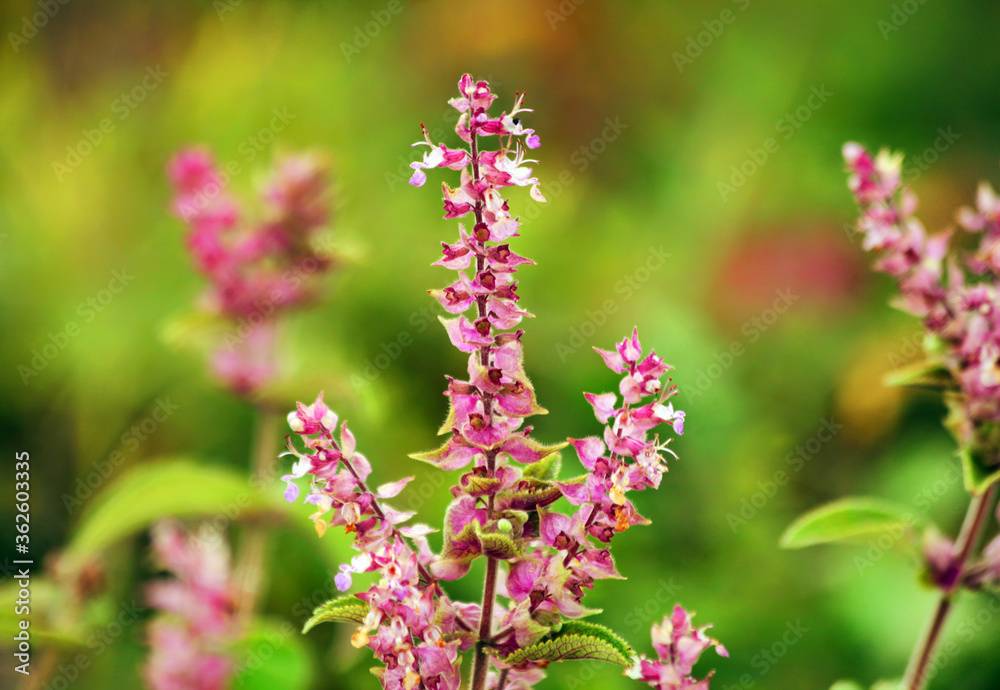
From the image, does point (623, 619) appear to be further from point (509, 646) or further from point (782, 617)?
point (509, 646)

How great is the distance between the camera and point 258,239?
1.51 m

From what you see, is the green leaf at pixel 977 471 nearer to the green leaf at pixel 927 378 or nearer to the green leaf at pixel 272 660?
the green leaf at pixel 927 378

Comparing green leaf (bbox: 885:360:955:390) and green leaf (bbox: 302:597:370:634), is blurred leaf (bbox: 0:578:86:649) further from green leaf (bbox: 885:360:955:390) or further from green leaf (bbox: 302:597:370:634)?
green leaf (bbox: 885:360:955:390)

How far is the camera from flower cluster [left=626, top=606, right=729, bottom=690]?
0.66m

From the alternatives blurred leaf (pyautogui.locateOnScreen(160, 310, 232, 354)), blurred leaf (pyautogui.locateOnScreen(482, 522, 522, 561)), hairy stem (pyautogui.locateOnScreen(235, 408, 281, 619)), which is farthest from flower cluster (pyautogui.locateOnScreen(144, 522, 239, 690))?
blurred leaf (pyautogui.locateOnScreen(482, 522, 522, 561))

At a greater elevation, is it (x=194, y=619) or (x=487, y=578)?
(x=194, y=619)

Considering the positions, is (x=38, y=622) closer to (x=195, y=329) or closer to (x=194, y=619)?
(x=194, y=619)

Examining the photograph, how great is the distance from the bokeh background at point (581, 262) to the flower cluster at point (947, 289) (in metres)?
0.80

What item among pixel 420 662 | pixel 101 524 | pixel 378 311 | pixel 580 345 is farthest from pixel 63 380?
pixel 420 662

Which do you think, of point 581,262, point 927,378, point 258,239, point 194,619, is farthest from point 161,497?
point 581,262

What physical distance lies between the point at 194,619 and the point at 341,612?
0.87 metres

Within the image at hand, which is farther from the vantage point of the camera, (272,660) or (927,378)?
(272,660)

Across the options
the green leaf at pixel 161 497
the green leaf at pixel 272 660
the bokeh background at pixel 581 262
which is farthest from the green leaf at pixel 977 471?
the green leaf at pixel 161 497

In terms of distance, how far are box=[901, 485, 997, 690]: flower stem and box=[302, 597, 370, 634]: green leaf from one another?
67cm
